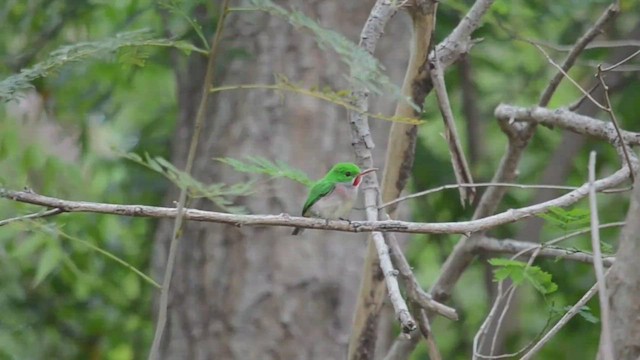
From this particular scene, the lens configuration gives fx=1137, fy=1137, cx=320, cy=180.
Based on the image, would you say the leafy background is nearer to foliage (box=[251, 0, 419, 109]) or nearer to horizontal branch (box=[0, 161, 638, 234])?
horizontal branch (box=[0, 161, 638, 234])

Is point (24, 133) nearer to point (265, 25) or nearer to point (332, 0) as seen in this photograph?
point (265, 25)

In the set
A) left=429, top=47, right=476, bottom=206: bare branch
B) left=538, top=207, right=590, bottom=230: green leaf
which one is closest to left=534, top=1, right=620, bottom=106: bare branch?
left=429, top=47, right=476, bottom=206: bare branch

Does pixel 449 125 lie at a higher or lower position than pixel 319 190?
higher

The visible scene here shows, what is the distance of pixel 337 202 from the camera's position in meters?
2.71

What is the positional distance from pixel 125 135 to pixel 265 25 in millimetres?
1833

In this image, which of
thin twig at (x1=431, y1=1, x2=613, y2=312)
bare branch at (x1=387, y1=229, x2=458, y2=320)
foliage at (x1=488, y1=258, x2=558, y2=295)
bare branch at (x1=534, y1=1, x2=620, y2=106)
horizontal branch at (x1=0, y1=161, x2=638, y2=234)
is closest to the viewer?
horizontal branch at (x1=0, y1=161, x2=638, y2=234)

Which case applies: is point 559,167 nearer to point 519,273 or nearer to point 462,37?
point 462,37

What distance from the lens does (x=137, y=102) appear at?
640cm

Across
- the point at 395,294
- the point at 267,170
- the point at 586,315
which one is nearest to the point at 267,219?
the point at 395,294

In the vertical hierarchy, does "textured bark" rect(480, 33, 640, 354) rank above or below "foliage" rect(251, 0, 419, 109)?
below

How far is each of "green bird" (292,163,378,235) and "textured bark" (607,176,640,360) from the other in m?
0.96

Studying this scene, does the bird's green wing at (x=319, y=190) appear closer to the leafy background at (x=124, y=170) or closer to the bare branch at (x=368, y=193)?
the bare branch at (x=368, y=193)

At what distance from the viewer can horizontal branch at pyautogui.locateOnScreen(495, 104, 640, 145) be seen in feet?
9.14

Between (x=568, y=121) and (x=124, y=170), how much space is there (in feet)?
10.8
